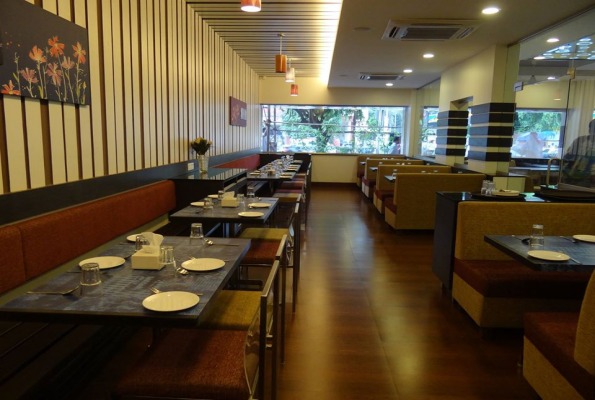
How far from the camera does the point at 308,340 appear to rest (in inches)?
114

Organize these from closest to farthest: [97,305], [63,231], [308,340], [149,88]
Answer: [97,305], [63,231], [308,340], [149,88]

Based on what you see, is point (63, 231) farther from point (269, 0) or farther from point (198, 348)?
point (269, 0)

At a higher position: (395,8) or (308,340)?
(395,8)

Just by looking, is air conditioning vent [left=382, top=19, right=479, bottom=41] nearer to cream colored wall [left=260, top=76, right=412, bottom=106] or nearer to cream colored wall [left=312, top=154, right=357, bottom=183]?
cream colored wall [left=260, top=76, right=412, bottom=106]

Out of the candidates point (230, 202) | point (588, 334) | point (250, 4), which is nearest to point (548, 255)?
point (588, 334)

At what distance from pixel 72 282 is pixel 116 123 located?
2252 mm

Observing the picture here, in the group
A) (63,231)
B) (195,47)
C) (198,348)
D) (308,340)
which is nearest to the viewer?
(198,348)

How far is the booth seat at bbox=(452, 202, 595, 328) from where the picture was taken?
2939 millimetres

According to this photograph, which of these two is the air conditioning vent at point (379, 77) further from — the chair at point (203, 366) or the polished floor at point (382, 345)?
the chair at point (203, 366)

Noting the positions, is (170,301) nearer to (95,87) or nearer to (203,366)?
(203,366)

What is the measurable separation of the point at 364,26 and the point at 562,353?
4339 millimetres

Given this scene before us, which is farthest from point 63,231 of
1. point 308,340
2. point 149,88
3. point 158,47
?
point 158,47

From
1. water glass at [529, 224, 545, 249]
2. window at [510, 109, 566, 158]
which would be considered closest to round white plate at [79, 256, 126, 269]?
water glass at [529, 224, 545, 249]

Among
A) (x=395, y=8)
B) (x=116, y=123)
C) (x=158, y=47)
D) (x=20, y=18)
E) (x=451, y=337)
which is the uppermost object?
(x=395, y=8)
